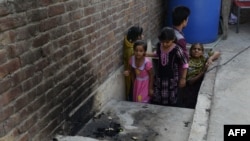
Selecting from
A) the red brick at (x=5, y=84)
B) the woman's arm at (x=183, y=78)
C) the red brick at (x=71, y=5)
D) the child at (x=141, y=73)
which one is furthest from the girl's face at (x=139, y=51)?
the red brick at (x=5, y=84)

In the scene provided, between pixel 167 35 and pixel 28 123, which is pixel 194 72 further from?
pixel 28 123

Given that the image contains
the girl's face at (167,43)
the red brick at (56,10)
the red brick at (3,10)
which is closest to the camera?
the red brick at (3,10)

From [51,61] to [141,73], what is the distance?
72.2 inches

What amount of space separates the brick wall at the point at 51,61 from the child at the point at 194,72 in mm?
1377

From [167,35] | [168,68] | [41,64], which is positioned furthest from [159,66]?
[41,64]

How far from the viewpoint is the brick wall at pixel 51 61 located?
207cm

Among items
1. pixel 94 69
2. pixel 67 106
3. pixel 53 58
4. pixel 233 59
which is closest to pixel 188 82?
pixel 233 59

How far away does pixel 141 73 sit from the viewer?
418cm

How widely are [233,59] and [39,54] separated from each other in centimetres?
381

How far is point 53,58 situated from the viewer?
2564 millimetres

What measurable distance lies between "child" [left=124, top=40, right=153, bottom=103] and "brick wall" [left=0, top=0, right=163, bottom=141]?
35 centimetres

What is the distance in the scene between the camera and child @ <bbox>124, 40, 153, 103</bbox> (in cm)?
401

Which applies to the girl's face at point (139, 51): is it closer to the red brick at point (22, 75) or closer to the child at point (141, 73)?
the child at point (141, 73)

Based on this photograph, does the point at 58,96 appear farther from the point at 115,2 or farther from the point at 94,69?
the point at 115,2
